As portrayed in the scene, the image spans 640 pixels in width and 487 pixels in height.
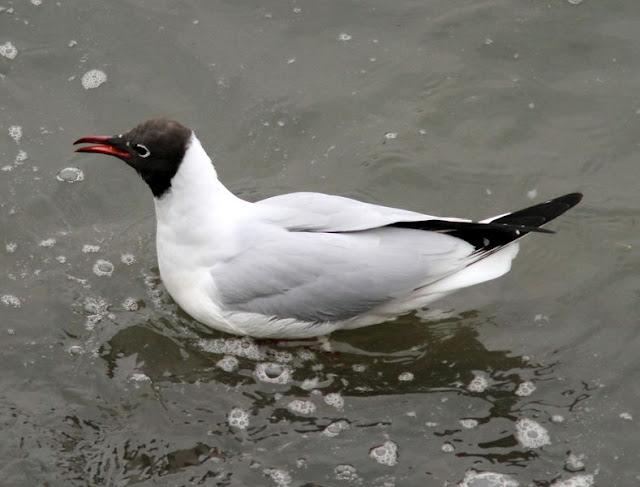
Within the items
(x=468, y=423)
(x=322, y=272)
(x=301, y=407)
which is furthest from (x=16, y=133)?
(x=468, y=423)

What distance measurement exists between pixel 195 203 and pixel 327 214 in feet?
2.51

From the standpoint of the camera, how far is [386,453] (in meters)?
5.70

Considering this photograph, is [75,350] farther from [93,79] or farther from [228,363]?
[93,79]

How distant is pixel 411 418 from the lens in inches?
233

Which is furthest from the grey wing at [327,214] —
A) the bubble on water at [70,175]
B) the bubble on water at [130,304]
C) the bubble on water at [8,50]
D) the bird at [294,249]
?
the bubble on water at [8,50]

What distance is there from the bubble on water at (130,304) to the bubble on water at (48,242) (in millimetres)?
726

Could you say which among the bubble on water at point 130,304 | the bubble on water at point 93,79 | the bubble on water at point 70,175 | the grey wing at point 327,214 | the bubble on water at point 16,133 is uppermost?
the grey wing at point 327,214

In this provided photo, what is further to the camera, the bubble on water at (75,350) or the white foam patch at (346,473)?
the bubble on water at (75,350)

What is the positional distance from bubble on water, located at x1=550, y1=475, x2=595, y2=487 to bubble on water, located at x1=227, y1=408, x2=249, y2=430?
1.68 m

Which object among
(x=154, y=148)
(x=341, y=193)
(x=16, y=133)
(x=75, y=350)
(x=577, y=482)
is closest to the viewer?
(x=577, y=482)

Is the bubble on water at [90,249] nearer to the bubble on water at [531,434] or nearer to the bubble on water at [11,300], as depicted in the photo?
the bubble on water at [11,300]

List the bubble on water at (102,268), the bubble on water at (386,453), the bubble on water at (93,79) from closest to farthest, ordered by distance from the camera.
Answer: the bubble on water at (386,453), the bubble on water at (102,268), the bubble on water at (93,79)

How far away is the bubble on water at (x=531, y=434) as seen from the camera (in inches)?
226

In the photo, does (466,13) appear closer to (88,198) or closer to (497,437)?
(88,198)
